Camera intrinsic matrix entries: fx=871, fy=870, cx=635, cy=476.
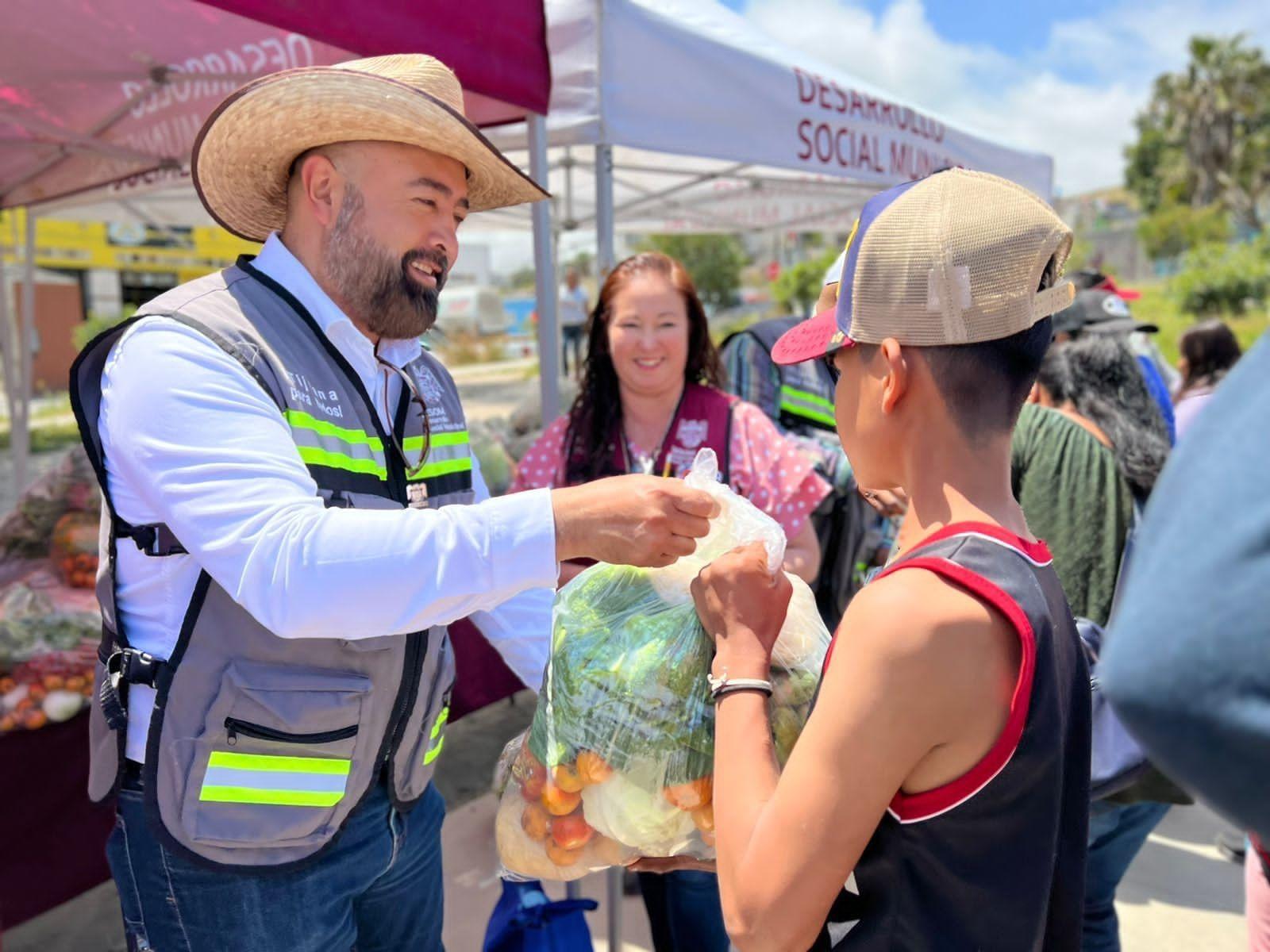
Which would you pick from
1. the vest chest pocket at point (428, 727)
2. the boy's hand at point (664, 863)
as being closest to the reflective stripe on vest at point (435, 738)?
the vest chest pocket at point (428, 727)

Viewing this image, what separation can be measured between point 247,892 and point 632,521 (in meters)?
0.86

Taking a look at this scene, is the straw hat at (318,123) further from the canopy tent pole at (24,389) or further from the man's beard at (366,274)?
the canopy tent pole at (24,389)

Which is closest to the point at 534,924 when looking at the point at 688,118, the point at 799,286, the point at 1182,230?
the point at 688,118

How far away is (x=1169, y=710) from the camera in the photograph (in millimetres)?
474

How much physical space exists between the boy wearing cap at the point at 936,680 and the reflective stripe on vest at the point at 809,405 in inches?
92.4

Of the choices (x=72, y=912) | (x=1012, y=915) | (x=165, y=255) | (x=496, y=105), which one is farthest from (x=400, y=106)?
(x=165, y=255)

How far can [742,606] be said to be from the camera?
1.20 meters

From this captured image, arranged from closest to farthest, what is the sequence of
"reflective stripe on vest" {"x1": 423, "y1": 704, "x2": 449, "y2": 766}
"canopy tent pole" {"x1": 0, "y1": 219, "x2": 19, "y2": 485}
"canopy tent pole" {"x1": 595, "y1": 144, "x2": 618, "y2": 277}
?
"reflective stripe on vest" {"x1": 423, "y1": 704, "x2": 449, "y2": 766} → "canopy tent pole" {"x1": 595, "y1": 144, "x2": 618, "y2": 277} → "canopy tent pole" {"x1": 0, "y1": 219, "x2": 19, "y2": 485}

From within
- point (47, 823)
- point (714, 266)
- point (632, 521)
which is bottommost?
point (47, 823)

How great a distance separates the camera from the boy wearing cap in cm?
90

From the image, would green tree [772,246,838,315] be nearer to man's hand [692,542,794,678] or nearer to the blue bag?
the blue bag

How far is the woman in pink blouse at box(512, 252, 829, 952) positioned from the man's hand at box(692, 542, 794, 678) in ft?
4.30

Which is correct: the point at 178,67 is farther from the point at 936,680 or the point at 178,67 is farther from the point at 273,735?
the point at 936,680

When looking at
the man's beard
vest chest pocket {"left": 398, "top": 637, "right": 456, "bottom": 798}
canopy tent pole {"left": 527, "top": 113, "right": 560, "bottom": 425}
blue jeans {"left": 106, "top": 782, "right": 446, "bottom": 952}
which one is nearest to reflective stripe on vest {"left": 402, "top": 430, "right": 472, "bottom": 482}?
the man's beard
